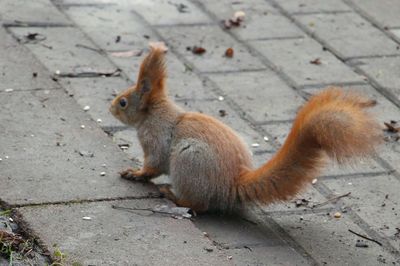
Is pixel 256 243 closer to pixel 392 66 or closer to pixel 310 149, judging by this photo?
pixel 310 149

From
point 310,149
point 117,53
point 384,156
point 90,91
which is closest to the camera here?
point 310,149

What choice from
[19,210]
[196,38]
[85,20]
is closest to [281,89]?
[196,38]

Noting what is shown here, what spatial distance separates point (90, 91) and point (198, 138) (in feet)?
5.16

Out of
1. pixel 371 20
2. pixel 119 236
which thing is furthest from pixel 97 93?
pixel 371 20

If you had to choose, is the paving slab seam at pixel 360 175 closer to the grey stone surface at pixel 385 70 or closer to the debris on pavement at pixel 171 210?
the debris on pavement at pixel 171 210

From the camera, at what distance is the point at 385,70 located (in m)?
7.14

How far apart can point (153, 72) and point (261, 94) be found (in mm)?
1574

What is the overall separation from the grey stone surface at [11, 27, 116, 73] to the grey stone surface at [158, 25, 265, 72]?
589 mm

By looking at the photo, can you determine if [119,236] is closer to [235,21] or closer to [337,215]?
[337,215]

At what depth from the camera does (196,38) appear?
738cm

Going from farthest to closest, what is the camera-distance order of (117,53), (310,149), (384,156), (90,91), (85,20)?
1. (85,20)
2. (117,53)
3. (90,91)
4. (384,156)
5. (310,149)

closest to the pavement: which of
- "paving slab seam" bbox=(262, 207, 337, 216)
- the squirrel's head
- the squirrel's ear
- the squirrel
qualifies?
"paving slab seam" bbox=(262, 207, 337, 216)

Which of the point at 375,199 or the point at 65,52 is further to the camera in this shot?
the point at 65,52

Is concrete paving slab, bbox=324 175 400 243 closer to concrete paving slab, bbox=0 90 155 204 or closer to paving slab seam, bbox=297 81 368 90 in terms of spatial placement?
concrete paving slab, bbox=0 90 155 204
